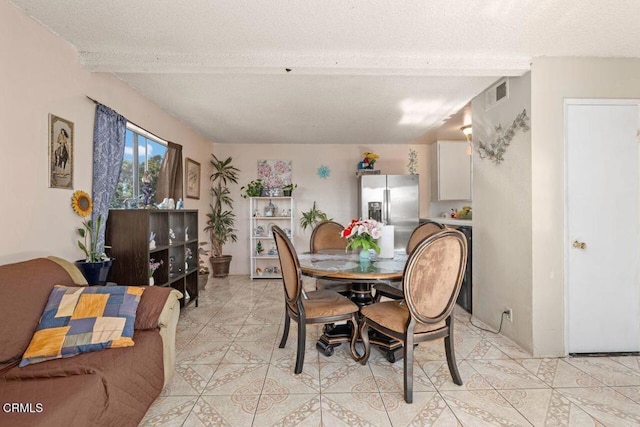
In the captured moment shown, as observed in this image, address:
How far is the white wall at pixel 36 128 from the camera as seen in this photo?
1.82 metres

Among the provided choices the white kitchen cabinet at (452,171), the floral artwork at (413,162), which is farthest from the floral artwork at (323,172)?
the white kitchen cabinet at (452,171)

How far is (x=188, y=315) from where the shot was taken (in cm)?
338

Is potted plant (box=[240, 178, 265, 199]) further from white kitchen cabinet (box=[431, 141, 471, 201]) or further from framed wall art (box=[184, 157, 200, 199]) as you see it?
white kitchen cabinet (box=[431, 141, 471, 201])

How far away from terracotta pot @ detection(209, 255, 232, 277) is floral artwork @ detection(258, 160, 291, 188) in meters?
1.45

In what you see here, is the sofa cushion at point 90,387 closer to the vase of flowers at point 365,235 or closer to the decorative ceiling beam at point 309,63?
the vase of flowers at point 365,235

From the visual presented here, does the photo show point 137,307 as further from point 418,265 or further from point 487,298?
point 487,298

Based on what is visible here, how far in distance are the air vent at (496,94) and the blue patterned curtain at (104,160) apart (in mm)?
3476

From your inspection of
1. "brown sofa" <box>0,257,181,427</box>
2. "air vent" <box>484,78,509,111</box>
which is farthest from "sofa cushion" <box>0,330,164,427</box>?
"air vent" <box>484,78,509,111</box>

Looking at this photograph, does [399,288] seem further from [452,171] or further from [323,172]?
[323,172]

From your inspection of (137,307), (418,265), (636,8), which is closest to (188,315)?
(137,307)

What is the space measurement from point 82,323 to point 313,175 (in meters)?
4.28

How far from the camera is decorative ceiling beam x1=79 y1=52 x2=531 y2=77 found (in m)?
2.44

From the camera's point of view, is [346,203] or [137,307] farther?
[346,203]

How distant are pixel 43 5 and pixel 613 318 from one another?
15.0 feet
